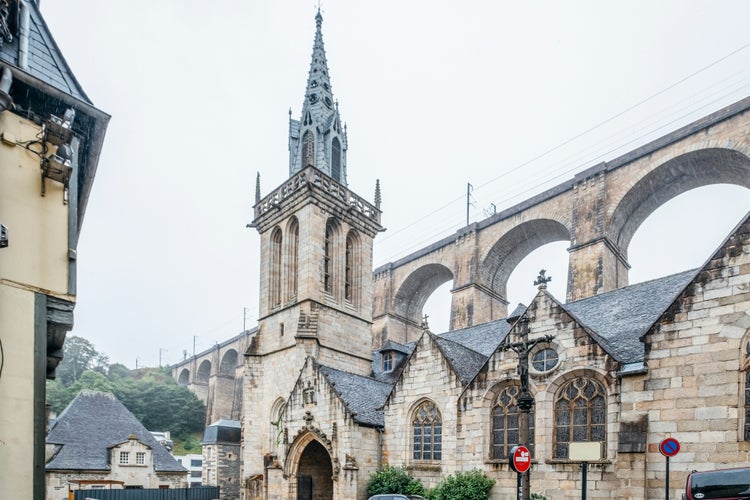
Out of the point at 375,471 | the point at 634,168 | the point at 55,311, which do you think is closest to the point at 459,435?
the point at 375,471

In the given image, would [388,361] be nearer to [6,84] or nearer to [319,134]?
[319,134]

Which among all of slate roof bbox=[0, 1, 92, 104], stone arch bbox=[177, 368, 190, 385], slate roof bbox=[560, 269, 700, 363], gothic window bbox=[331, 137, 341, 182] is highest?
gothic window bbox=[331, 137, 341, 182]

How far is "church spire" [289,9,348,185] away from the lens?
102ft

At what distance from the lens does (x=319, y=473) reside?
21.3 m

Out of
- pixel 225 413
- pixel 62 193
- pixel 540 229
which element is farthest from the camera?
pixel 225 413

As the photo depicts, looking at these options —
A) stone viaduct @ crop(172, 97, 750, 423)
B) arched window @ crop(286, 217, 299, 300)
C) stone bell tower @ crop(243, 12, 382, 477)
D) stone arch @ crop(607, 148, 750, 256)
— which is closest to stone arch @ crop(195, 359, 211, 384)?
stone viaduct @ crop(172, 97, 750, 423)

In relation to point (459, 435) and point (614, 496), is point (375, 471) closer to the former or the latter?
point (459, 435)

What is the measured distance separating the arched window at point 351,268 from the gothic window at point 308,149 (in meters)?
4.78

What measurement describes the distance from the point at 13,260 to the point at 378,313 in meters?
33.3

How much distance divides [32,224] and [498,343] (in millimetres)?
16889

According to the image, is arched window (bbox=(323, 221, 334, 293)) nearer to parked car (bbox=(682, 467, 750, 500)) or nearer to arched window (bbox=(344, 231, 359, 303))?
arched window (bbox=(344, 231, 359, 303))

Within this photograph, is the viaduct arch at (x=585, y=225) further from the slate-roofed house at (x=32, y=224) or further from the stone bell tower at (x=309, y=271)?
the slate-roofed house at (x=32, y=224)

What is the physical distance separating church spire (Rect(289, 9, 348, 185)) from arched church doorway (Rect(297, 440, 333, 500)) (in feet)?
50.8

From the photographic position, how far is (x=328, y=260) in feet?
96.2
